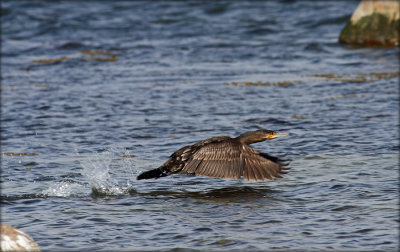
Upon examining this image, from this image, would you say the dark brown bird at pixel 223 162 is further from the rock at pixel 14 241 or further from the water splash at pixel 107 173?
the rock at pixel 14 241

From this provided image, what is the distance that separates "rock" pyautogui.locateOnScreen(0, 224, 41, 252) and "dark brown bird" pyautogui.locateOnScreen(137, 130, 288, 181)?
93.8 inches

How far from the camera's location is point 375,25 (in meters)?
15.0

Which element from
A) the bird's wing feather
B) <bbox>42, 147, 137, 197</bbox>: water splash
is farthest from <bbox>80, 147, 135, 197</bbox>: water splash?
the bird's wing feather

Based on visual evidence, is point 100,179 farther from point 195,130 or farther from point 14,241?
point 14,241

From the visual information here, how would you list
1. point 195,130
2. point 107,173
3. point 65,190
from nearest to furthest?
point 65,190 → point 107,173 → point 195,130

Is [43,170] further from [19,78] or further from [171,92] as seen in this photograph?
[19,78]

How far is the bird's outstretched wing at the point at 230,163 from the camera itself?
653 centimetres

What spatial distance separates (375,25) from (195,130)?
7526 millimetres

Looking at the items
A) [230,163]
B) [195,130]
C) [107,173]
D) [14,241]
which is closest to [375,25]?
[195,130]

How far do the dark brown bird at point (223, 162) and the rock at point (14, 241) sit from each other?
2.38 metres

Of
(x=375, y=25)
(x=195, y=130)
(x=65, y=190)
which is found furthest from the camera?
(x=375, y=25)

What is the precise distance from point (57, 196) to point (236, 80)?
6260 millimetres

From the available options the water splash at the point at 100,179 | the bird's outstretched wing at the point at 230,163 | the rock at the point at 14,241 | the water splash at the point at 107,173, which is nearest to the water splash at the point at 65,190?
the water splash at the point at 100,179

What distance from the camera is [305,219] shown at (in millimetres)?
5660
